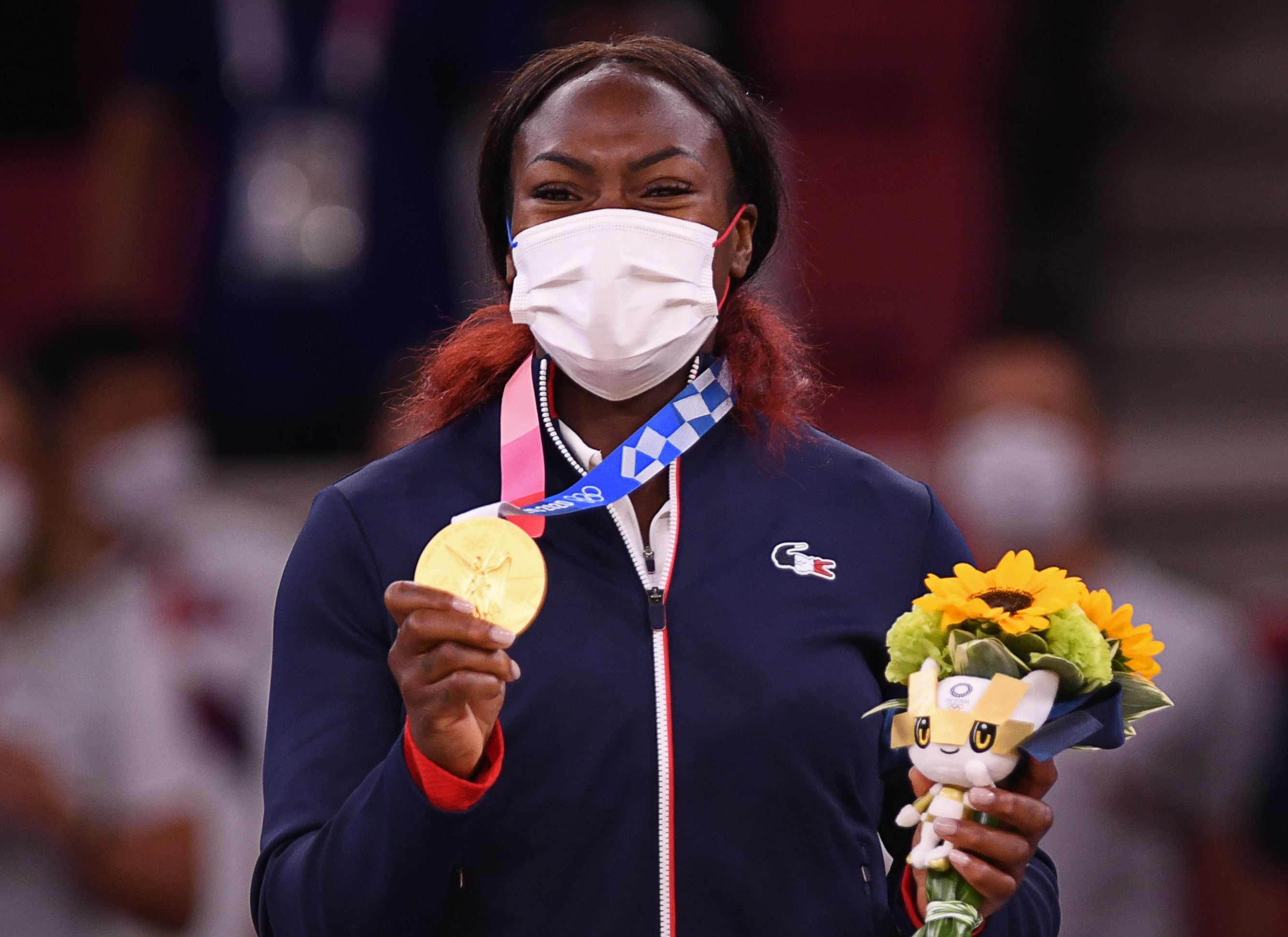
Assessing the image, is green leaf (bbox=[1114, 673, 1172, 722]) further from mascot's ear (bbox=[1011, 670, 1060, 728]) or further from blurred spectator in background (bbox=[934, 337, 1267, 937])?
blurred spectator in background (bbox=[934, 337, 1267, 937])

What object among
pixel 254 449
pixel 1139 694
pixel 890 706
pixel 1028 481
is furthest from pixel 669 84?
pixel 254 449

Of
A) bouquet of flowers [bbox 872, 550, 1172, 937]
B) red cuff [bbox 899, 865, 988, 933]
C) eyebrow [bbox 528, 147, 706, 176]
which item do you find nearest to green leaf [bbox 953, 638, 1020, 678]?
bouquet of flowers [bbox 872, 550, 1172, 937]

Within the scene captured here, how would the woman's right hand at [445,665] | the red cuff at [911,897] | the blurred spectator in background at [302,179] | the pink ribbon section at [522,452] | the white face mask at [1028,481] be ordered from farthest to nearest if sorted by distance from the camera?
the blurred spectator in background at [302,179] < the white face mask at [1028,481] < the pink ribbon section at [522,452] < the red cuff at [911,897] < the woman's right hand at [445,665]

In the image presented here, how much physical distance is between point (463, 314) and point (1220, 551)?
262 cm

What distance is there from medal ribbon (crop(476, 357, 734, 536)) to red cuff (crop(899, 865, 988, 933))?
0.47 meters

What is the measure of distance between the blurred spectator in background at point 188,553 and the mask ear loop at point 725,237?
7.94 feet

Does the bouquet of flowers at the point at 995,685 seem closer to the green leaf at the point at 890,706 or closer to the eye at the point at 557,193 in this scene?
the green leaf at the point at 890,706

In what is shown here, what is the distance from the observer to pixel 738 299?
2326 mm

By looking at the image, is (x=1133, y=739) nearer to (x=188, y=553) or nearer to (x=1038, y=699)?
(x=188, y=553)

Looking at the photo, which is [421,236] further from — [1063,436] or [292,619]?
[292,619]

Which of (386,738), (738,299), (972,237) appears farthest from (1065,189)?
(386,738)

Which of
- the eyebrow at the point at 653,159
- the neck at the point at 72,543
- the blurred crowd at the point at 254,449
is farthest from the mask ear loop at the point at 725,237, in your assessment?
the neck at the point at 72,543

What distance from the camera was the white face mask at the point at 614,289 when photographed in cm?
208

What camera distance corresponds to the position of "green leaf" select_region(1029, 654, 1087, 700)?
6.06 ft
